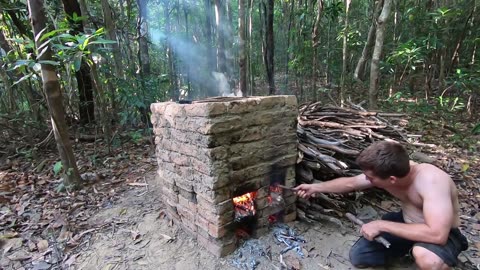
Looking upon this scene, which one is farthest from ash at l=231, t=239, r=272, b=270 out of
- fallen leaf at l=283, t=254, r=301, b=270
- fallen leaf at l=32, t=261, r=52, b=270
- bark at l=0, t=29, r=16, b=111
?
bark at l=0, t=29, r=16, b=111

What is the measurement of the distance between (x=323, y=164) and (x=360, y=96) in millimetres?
6859

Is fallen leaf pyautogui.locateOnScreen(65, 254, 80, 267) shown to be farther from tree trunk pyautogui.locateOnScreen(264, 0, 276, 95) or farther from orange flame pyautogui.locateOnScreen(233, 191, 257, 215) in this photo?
tree trunk pyautogui.locateOnScreen(264, 0, 276, 95)

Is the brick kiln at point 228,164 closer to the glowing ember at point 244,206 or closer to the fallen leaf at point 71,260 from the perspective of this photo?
the glowing ember at point 244,206

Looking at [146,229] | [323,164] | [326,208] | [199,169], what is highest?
[199,169]

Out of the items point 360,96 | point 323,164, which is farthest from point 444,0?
point 323,164

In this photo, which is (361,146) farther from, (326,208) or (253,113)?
(253,113)

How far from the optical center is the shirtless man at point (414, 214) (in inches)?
74.8

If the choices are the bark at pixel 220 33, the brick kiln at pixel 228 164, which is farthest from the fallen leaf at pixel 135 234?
the bark at pixel 220 33

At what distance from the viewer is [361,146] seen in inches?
136

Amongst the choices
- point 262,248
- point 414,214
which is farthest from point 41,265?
point 414,214

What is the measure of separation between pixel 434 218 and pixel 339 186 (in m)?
0.80

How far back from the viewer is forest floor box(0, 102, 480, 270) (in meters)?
2.60

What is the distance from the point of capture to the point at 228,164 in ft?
7.89

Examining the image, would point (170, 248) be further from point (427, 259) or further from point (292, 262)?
point (427, 259)
